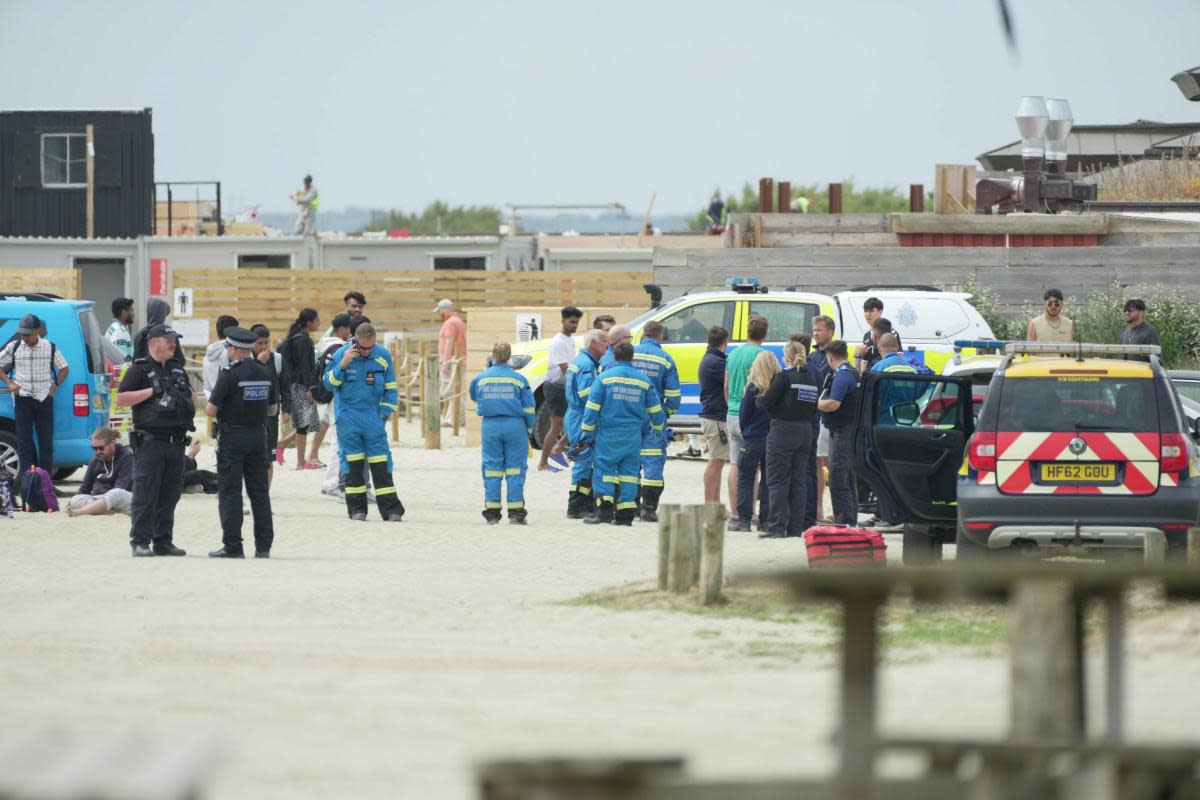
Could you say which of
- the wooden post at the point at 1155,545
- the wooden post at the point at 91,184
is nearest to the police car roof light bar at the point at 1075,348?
the wooden post at the point at 1155,545

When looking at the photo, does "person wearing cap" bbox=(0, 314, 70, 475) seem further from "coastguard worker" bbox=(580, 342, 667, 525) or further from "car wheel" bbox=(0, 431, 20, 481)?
"coastguard worker" bbox=(580, 342, 667, 525)

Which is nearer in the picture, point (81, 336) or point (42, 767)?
point (42, 767)

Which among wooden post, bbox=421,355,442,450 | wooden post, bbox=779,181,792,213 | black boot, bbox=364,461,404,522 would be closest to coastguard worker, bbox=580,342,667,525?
black boot, bbox=364,461,404,522

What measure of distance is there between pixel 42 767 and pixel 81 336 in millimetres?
14978

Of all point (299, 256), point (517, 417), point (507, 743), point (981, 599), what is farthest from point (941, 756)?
point (299, 256)

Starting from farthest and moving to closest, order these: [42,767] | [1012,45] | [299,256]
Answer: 1. [299,256]
2. [1012,45]
3. [42,767]

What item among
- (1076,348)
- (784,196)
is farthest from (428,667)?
(784,196)

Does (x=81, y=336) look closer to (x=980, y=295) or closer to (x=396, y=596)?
(x=396, y=596)

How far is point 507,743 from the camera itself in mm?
7562

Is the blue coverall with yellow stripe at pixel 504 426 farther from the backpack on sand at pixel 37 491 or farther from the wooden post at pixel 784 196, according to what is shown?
the wooden post at pixel 784 196

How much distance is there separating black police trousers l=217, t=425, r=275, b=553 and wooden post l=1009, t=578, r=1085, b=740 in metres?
9.46

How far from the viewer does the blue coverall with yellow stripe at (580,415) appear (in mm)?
17578

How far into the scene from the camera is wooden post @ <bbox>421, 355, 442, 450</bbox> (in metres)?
24.2

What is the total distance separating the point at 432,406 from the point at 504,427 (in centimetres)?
788
